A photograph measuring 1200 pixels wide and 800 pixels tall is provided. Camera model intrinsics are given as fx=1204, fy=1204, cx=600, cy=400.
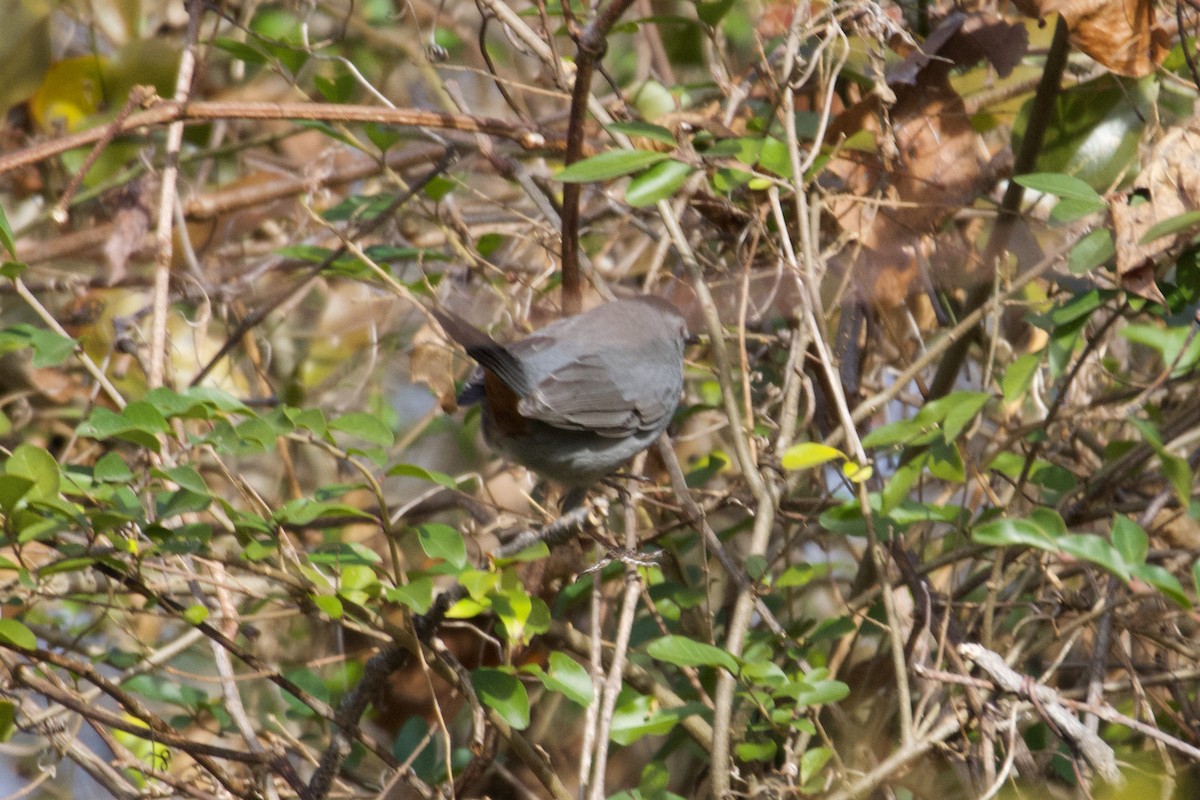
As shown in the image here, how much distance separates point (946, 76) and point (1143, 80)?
42 centimetres

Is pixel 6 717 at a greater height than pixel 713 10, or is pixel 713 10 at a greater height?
pixel 713 10

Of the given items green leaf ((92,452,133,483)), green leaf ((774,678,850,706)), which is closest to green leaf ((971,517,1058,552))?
green leaf ((774,678,850,706))

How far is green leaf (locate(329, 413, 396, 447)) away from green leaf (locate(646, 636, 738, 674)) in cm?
57

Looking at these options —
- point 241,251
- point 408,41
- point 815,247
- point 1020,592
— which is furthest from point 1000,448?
point 408,41

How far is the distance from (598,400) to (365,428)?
41.8 inches

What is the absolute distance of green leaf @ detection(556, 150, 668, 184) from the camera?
2.06 metres

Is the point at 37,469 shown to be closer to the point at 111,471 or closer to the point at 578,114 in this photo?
the point at 111,471

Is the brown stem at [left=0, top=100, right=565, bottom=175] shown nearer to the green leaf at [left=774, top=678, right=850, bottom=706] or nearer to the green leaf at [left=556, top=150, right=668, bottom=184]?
the green leaf at [left=556, top=150, right=668, bottom=184]

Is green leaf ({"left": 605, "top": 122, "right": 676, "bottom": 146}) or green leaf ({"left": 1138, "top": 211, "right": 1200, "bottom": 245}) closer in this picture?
green leaf ({"left": 1138, "top": 211, "right": 1200, "bottom": 245})

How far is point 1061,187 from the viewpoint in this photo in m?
2.04

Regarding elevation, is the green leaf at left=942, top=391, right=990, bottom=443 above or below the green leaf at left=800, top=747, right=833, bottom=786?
above

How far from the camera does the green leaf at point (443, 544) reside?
210 cm

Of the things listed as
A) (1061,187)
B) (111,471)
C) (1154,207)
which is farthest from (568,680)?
(1154,207)

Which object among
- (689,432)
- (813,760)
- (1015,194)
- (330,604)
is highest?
(1015,194)
